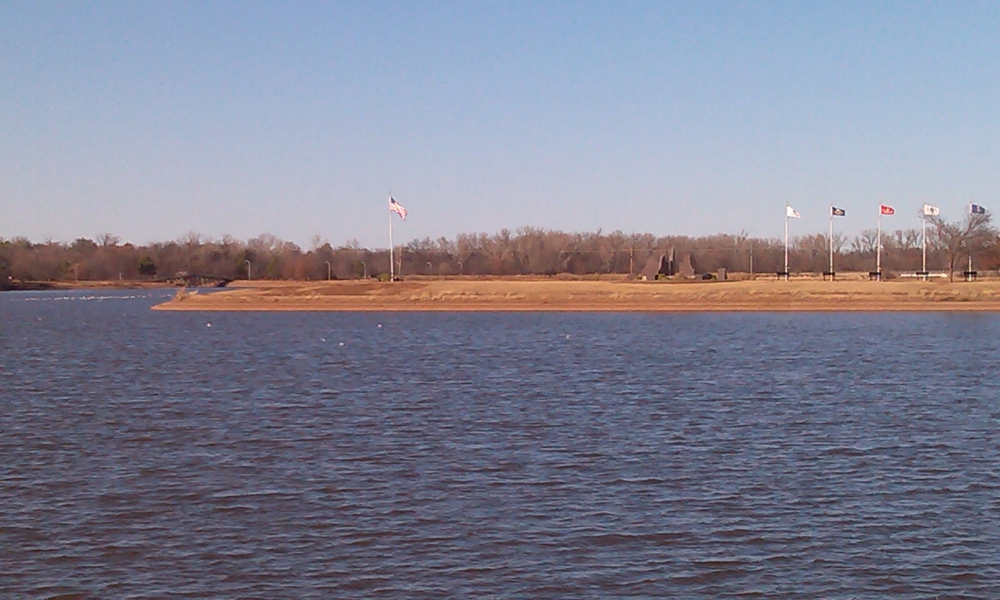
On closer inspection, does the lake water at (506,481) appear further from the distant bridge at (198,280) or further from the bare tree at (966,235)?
the distant bridge at (198,280)

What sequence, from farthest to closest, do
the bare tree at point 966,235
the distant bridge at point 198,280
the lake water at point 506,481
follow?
1. the distant bridge at point 198,280
2. the bare tree at point 966,235
3. the lake water at point 506,481

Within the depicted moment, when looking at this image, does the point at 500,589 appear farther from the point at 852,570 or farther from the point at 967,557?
the point at 967,557

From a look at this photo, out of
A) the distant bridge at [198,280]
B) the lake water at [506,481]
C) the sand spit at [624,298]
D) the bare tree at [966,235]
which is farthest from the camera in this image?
the distant bridge at [198,280]

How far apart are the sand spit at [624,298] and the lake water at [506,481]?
38486mm

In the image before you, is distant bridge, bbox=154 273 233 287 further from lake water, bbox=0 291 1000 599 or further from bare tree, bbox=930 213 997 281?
lake water, bbox=0 291 1000 599

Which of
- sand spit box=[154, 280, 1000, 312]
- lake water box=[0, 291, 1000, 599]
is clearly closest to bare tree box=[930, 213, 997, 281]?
sand spit box=[154, 280, 1000, 312]

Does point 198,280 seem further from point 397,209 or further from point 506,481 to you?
point 506,481

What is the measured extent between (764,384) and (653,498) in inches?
535

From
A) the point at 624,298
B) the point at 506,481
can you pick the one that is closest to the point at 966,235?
the point at 624,298

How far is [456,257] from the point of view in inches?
7234

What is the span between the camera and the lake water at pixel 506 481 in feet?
34.5

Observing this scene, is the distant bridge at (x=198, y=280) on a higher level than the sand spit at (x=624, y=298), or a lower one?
higher

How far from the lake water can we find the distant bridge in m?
118

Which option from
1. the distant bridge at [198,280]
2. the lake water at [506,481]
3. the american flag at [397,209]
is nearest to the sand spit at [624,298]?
the american flag at [397,209]
